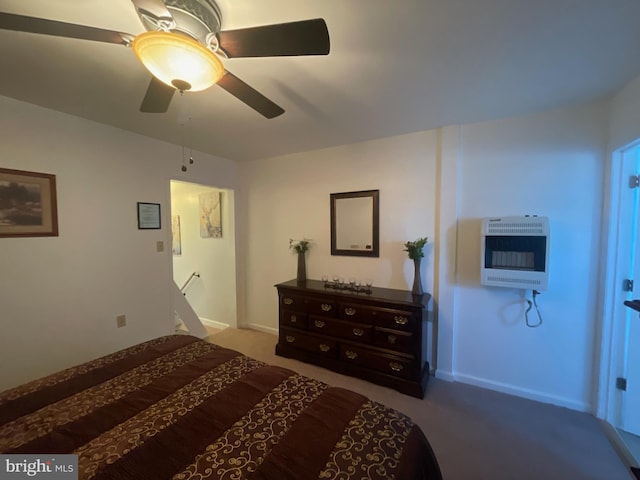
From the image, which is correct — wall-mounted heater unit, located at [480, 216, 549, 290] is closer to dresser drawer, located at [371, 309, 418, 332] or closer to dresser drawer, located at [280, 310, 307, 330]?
dresser drawer, located at [371, 309, 418, 332]

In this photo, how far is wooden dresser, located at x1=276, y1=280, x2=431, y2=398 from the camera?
237 centimetres

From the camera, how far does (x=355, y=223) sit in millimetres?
3080

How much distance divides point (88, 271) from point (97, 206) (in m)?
0.62

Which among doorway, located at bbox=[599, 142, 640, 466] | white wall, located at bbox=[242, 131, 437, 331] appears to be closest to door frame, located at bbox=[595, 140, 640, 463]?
doorway, located at bbox=[599, 142, 640, 466]

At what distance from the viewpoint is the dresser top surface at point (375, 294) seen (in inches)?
95.6

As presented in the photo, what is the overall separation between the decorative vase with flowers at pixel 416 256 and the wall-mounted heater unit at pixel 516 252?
1.71ft

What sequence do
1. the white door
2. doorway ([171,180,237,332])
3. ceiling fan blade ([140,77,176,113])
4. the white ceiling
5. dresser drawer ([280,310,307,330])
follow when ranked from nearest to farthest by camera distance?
the white ceiling → ceiling fan blade ([140,77,176,113]) → the white door → dresser drawer ([280,310,307,330]) → doorway ([171,180,237,332])

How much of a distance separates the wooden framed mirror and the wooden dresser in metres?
0.49

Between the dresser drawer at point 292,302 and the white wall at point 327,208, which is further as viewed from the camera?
the dresser drawer at point 292,302

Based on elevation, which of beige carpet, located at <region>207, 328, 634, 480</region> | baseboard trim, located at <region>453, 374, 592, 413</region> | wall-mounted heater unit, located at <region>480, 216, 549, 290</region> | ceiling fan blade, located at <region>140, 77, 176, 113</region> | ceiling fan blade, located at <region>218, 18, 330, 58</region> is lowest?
beige carpet, located at <region>207, 328, 634, 480</region>

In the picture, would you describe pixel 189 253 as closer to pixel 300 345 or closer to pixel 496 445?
pixel 300 345

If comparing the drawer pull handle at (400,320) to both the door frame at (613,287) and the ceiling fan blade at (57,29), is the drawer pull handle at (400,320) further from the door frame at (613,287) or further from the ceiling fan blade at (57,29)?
the ceiling fan blade at (57,29)

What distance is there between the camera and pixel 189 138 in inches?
113

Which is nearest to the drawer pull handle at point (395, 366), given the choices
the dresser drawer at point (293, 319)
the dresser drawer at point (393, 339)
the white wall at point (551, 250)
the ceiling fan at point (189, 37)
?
the dresser drawer at point (393, 339)
